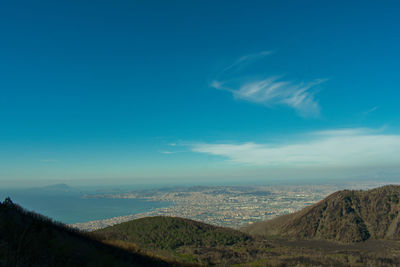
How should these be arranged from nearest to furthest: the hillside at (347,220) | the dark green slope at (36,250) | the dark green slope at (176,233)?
the dark green slope at (36,250), the dark green slope at (176,233), the hillside at (347,220)

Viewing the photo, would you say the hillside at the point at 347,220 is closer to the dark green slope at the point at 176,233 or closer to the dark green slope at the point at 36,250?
the dark green slope at the point at 176,233

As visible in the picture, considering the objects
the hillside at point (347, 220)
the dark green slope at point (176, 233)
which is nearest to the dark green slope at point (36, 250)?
the dark green slope at point (176, 233)

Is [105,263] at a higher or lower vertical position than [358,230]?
higher

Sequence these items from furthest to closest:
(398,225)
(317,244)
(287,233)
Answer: (287,233)
(398,225)
(317,244)

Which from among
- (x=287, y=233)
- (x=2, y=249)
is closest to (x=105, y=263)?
(x=2, y=249)

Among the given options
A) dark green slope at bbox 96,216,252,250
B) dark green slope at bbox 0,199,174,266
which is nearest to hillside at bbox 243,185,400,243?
dark green slope at bbox 96,216,252,250

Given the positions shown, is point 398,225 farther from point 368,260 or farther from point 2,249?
point 2,249

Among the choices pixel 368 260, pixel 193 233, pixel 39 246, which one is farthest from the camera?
pixel 193 233
